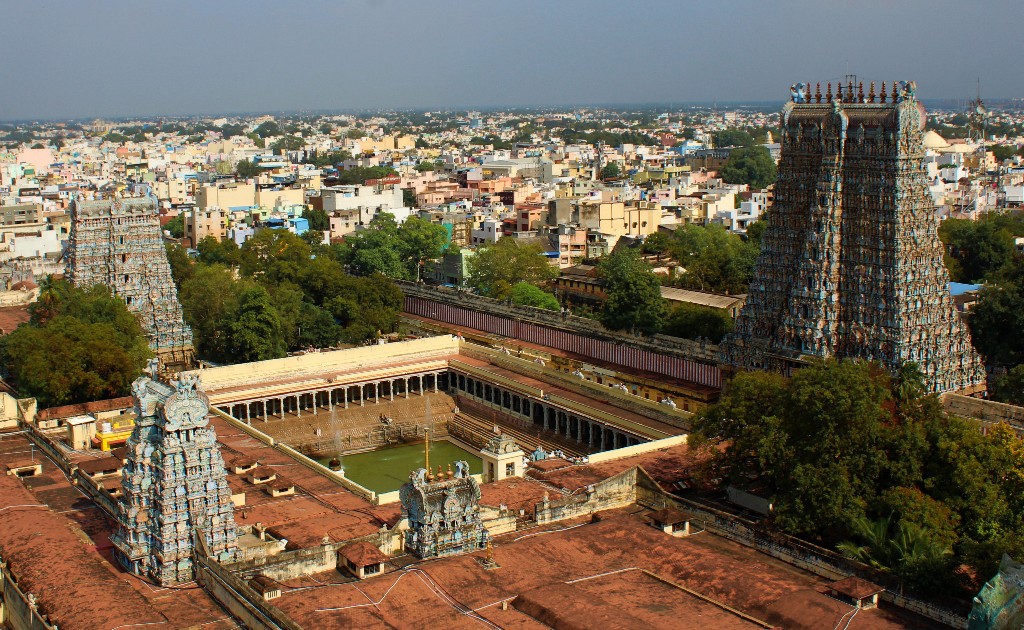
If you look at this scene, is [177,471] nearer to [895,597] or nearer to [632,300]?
[895,597]

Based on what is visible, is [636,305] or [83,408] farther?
[636,305]

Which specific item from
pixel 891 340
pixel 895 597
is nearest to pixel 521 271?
pixel 891 340

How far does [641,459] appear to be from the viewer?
3688cm

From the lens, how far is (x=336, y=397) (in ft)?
177

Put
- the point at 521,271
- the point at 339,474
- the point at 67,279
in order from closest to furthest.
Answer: the point at 339,474 → the point at 67,279 → the point at 521,271

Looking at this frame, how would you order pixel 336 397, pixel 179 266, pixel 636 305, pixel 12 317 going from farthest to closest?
pixel 179 266
pixel 12 317
pixel 636 305
pixel 336 397

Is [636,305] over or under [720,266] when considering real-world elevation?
over

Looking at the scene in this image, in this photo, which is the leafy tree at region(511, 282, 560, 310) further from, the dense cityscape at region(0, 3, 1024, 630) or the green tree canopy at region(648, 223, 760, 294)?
the green tree canopy at region(648, 223, 760, 294)

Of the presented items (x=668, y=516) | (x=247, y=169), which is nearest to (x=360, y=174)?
(x=247, y=169)

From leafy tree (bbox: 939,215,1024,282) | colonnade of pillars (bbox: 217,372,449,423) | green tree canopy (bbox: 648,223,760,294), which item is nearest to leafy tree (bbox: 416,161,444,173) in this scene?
green tree canopy (bbox: 648,223,760,294)

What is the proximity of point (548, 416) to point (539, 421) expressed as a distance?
926 mm

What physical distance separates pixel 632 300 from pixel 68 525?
31.4 meters

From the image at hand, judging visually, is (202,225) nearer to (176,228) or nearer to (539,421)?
(176,228)

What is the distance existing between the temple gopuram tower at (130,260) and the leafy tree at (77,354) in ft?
13.4
